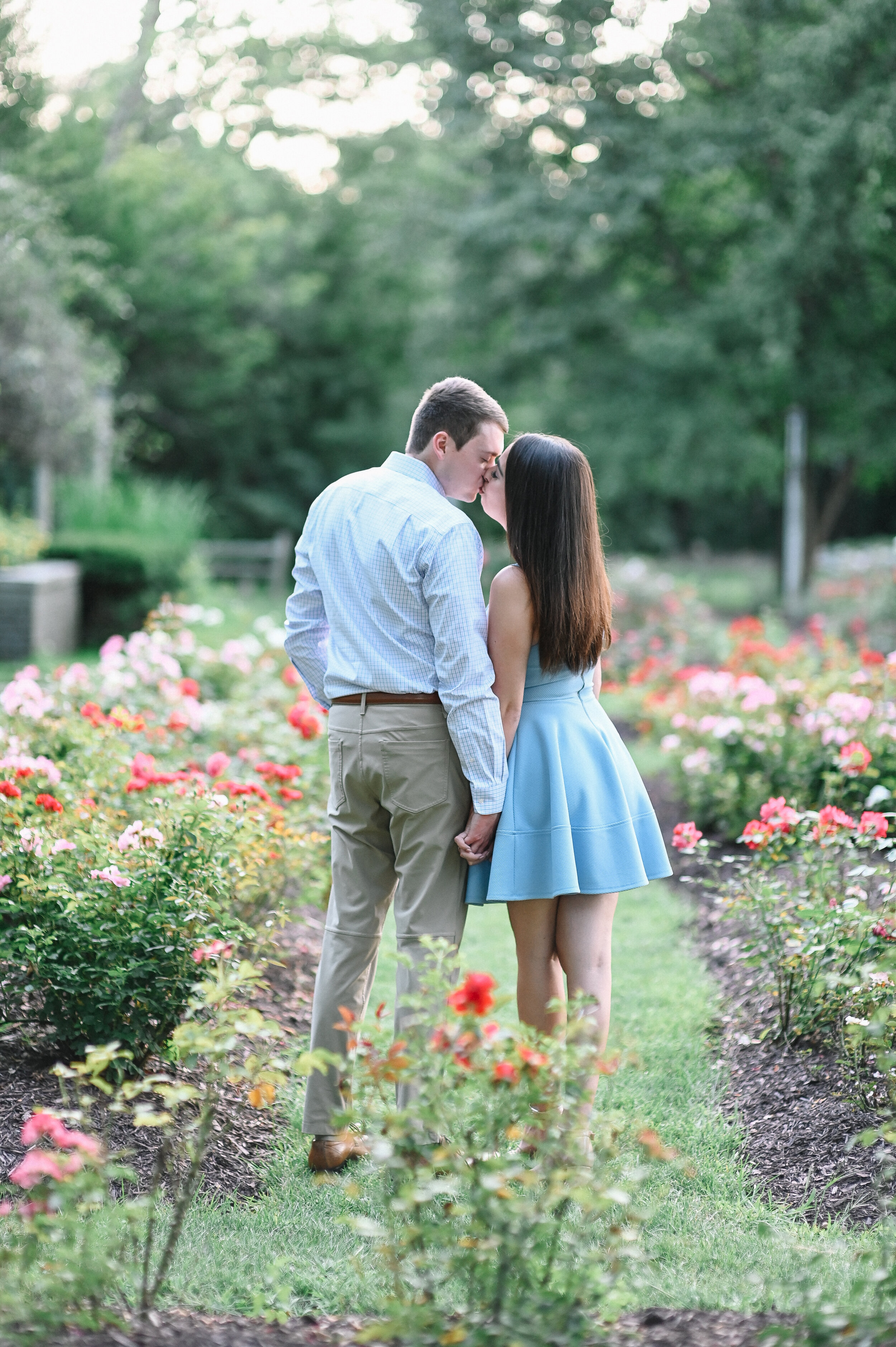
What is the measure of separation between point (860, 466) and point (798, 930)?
57.1 ft

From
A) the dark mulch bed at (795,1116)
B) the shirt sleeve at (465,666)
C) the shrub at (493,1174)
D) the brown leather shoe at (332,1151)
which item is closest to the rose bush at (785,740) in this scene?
the dark mulch bed at (795,1116)

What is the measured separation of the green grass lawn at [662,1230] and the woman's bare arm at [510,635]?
66cm

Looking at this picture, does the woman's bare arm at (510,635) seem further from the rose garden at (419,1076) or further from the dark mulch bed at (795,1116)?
the dark mulch bed at (795,1116)

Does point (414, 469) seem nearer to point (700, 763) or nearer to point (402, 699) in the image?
point (402, 699)

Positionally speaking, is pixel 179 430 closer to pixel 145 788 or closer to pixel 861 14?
pixel 861 14

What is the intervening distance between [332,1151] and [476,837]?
86cm

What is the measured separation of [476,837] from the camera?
2.81 m

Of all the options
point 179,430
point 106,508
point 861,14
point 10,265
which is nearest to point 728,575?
point 179,430

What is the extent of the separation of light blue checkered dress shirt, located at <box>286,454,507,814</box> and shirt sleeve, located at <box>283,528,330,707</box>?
141 millimetres

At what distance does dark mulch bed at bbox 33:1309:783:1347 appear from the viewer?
75.6 inches

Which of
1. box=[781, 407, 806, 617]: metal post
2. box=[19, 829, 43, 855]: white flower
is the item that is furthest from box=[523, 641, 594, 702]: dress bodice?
box=[781, 407, 806, 617]: metal post

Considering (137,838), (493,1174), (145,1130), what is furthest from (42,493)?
(493,1174)

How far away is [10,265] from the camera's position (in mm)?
11836

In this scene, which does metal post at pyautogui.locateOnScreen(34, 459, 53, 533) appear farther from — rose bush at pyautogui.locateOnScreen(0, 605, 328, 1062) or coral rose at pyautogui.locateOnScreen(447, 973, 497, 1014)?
coral rose at pyautogui.locateOnScreen(447, 973, 497, 1014)
